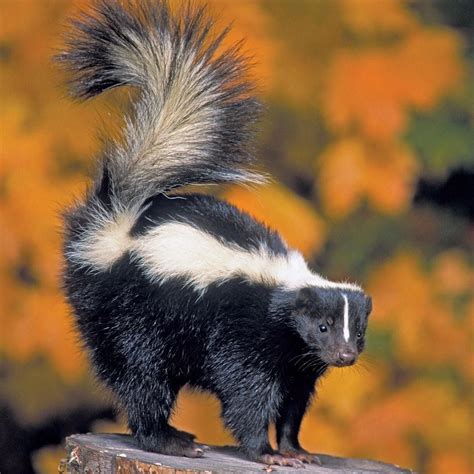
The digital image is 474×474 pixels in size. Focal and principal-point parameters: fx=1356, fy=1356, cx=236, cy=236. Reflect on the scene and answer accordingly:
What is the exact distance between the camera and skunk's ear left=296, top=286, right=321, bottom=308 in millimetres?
5965

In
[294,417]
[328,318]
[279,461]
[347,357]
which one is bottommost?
[279,461]

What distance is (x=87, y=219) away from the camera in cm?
612

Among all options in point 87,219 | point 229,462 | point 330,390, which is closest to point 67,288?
point 87,219

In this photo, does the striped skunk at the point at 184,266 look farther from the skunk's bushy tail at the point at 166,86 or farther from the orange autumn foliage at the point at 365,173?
the orange autumn foliage at the point at 365,173

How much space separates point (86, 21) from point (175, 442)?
194 centimetres

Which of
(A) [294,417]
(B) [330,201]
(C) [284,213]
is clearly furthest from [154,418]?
(B) [330,201]

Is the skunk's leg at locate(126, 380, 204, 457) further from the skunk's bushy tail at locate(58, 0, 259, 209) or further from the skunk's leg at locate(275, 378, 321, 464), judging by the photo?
the skunk's bushy tail at locate(58, 0, 259, 209)

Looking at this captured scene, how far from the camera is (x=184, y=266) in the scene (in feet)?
19.2

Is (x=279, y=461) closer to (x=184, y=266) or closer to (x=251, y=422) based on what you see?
(x=251, y=422)

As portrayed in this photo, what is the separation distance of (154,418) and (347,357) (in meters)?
0.89

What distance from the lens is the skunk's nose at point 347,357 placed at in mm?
5809

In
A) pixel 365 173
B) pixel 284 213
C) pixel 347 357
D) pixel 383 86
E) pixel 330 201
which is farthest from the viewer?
pixel 330 201

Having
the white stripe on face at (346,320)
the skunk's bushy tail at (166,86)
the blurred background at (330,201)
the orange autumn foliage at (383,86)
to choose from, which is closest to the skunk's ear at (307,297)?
the white stripe on face at (346,320)

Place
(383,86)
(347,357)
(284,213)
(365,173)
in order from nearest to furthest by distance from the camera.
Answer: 1. (347,357)
2. (284,213)
3. (383,86)
4. (365,173)
